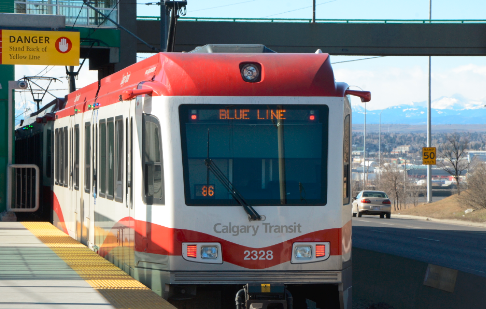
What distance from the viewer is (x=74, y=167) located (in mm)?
14102

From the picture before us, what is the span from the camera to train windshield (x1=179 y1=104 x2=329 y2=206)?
330 inches

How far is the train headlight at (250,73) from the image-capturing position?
28.3 ft

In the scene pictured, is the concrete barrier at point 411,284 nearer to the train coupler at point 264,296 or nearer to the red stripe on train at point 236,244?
the red stripe on train at point 236,244

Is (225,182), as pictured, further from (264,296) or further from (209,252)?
(264,296)

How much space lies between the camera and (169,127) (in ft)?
27.4

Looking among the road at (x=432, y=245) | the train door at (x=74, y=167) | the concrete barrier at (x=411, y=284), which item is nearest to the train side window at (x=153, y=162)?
the concrete barrier at (x=411, y=284)

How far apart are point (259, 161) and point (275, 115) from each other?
537 millimetres

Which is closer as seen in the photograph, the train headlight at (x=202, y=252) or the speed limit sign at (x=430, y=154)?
the train headlight at (x=202, y=252)

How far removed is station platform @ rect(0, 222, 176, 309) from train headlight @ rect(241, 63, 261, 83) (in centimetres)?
254

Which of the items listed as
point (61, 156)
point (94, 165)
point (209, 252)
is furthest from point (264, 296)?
point (61, 156)

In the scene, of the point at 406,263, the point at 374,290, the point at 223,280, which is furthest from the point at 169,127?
the point at 374,290

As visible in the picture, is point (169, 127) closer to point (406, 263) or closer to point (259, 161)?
point (259, 161)

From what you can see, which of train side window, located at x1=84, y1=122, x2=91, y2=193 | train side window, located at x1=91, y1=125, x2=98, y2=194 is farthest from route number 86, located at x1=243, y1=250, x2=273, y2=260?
train side window, located at x1=84, y1=122, x2=91, y2=193

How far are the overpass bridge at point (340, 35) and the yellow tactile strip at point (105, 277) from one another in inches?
608
